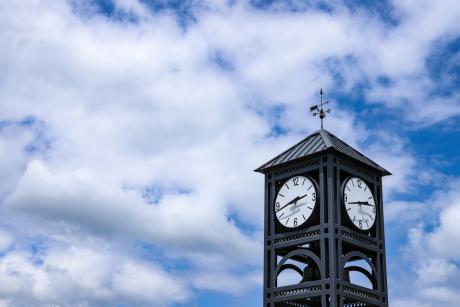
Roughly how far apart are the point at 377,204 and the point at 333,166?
11.1ft

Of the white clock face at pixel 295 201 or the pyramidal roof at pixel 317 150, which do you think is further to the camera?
the pyramidal roof at pixel 317 150

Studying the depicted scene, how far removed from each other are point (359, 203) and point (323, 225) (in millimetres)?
2566

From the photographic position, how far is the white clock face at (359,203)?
126 ft

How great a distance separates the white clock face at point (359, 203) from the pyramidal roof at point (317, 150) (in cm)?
122

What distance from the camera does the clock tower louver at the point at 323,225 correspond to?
37.0m

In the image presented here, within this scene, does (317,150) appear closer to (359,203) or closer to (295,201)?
(295,201)

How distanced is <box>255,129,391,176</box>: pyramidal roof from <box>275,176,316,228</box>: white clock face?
1182 millimetres

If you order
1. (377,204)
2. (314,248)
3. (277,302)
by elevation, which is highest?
(377,204)

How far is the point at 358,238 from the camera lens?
38469mm

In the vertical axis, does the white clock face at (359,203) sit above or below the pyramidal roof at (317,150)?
below

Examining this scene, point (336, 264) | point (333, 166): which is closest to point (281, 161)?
point (333, 166)

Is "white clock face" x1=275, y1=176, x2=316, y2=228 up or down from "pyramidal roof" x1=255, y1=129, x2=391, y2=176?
down

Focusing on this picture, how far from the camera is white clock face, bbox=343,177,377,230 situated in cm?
3838

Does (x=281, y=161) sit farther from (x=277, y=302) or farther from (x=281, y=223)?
(x=277, y=302)
